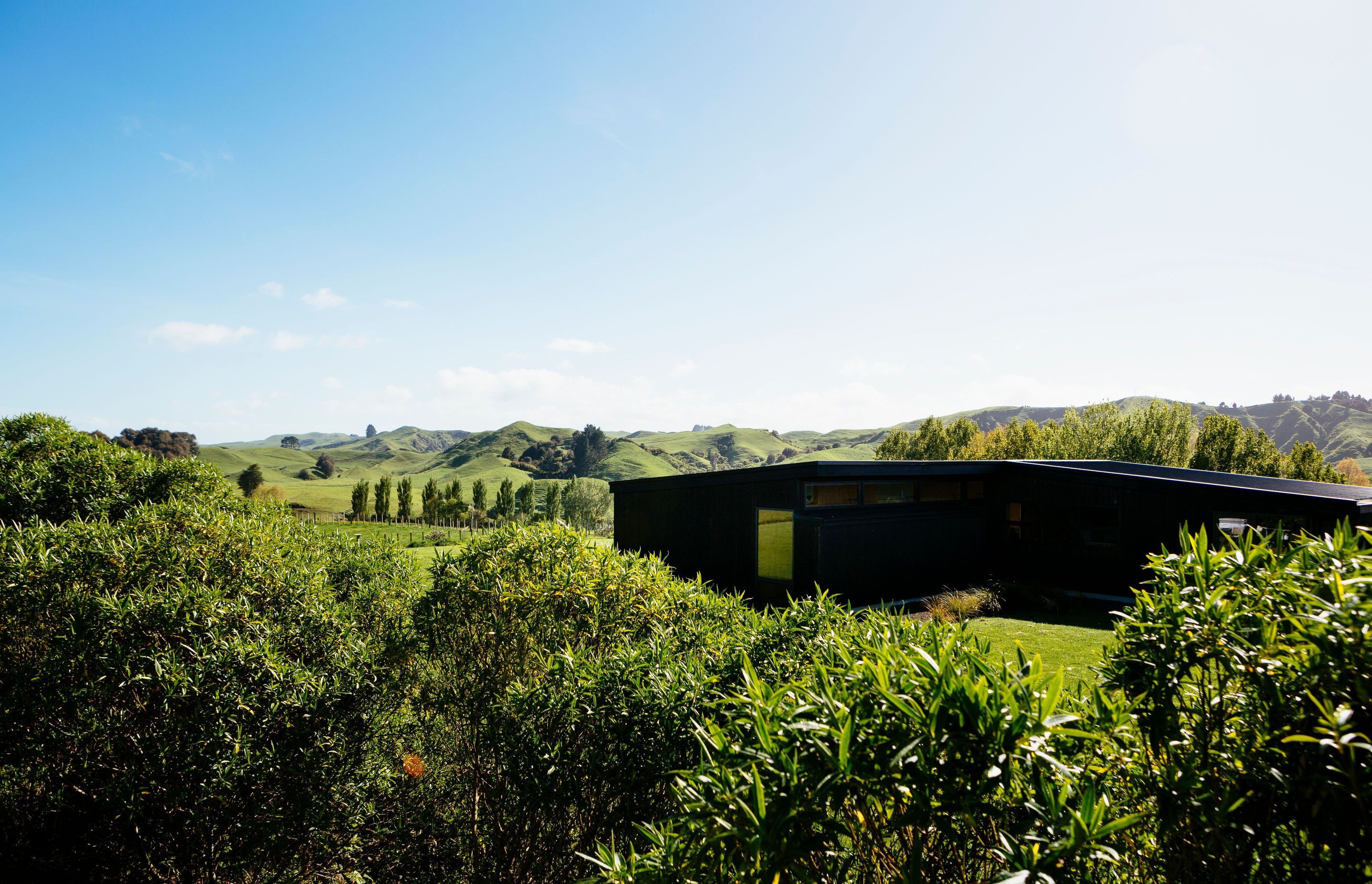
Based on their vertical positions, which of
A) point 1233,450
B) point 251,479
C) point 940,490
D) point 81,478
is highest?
point 1233,450

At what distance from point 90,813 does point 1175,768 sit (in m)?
6.73

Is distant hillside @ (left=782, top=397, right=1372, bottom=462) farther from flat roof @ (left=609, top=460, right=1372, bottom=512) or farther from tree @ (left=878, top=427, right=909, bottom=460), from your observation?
flat roof @ (left=609, top=460, right=1372, bottom=512)

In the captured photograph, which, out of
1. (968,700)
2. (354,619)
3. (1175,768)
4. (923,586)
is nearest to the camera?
(968,700)

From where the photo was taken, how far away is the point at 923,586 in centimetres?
1423

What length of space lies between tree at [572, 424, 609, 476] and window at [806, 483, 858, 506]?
352 feet

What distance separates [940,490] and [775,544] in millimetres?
4800

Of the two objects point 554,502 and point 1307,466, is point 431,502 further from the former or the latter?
point 1307,466

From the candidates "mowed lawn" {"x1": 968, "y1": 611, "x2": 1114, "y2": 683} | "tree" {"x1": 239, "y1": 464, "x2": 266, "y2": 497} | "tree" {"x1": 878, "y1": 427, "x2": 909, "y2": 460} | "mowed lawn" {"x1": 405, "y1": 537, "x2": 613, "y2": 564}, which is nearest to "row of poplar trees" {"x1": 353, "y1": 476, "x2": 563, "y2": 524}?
"mowed lawn" {"x1": 405, "y1": 537, "x2": 613, "y2": 564}

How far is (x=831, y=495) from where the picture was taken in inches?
517

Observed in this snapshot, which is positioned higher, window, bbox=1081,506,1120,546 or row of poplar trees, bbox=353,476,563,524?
window, bbox=1081,506,1120,546

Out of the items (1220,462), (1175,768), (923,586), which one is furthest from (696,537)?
(1220,462)

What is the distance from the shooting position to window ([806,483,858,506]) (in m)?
12.9

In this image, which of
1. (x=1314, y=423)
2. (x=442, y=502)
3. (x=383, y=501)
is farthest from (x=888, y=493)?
(x=1314, y=423)

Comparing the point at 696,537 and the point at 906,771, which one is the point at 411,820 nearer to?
the point at 906,771
